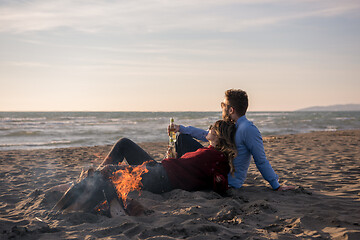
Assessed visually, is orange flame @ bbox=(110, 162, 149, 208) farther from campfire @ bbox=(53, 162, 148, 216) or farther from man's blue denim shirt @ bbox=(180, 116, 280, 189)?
man's blue denim shirt @ bbox=(180, 116, 280, 189)

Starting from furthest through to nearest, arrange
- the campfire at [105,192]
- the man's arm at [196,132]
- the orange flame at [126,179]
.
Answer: the man's arm at [196,132], the orange flame at [126,179], the campfire at [105,192]

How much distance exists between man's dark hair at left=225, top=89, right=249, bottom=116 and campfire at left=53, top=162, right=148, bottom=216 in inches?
53.2

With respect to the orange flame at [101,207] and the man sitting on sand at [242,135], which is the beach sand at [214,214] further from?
the man sitting on sand at [242,135]

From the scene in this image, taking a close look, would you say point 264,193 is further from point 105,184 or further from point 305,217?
point 105,184

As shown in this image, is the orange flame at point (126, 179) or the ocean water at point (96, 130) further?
the ocean water at point (96, 130)

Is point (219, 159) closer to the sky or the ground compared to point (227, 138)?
closer to the ground

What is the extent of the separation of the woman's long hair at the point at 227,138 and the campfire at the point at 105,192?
99 cm

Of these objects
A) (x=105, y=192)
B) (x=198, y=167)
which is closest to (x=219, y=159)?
(x=198, y=167)

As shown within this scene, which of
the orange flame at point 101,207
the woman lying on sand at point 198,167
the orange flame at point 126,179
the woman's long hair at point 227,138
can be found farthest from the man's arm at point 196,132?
the orange flame at point 101,207

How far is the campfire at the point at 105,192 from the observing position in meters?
2.94

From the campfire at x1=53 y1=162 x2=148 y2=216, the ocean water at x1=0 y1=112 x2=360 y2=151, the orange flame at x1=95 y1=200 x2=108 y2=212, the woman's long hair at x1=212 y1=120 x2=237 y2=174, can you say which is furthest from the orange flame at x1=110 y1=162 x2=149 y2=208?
the ocean water at x1=0 y1=112 x2=360 y2=151

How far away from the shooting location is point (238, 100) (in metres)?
3.62

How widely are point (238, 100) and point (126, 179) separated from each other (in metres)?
1.65

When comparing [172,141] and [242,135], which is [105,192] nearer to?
[242,135]
